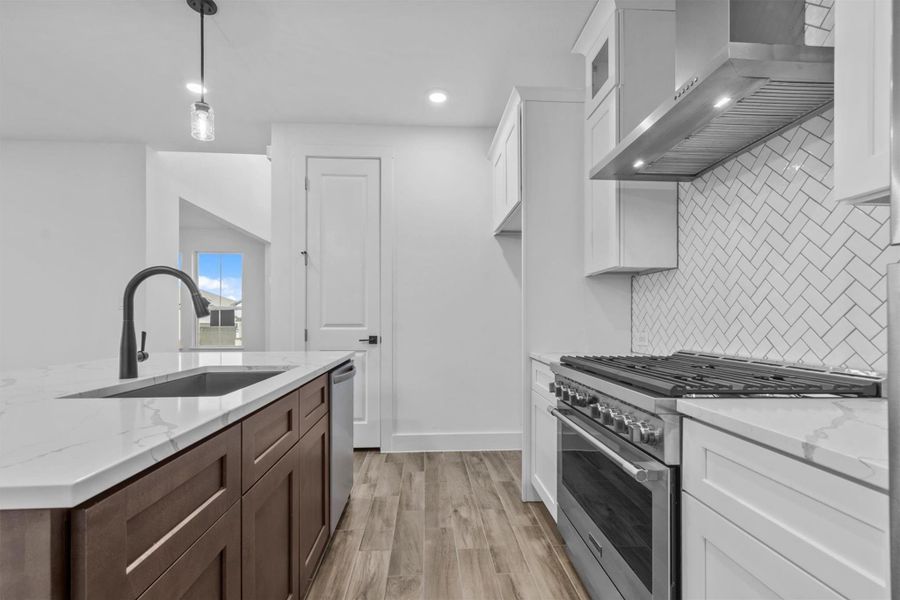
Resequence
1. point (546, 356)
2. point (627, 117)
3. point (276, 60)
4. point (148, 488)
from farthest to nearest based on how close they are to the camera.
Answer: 1. point (276, 60)
2. point (546, 356)
3. point (627, 117)
4. point (148, 488)

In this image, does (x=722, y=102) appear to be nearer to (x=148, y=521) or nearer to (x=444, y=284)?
(x=148, y=521)

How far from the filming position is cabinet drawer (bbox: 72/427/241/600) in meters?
0.56

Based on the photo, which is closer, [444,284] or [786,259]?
[786,259]

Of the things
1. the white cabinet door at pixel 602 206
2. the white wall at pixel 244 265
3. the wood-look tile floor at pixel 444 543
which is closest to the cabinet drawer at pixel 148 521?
the wood-look tile floor at pixel 444 543

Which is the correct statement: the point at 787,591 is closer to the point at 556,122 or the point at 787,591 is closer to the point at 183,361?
the point at 183,361

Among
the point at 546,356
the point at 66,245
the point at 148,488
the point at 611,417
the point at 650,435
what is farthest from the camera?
the point at 66,245

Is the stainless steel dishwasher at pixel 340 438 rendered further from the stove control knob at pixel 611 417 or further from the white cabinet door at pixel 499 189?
the white cabinet door at pixel 499 189

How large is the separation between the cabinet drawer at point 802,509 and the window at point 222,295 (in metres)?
8.08

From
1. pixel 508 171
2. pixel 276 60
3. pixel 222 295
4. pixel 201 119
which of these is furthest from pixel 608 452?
pixel 222 295

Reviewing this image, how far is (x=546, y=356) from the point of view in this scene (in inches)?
93.5

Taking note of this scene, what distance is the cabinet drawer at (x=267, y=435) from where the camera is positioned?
1107mm

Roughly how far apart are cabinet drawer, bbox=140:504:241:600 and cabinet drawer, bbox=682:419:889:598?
1049 millimetres

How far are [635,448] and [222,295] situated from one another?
26.3 ft

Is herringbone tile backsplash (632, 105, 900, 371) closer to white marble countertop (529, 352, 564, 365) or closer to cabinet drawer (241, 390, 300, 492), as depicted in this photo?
white marble countertop (529, 352, 564, 365)
